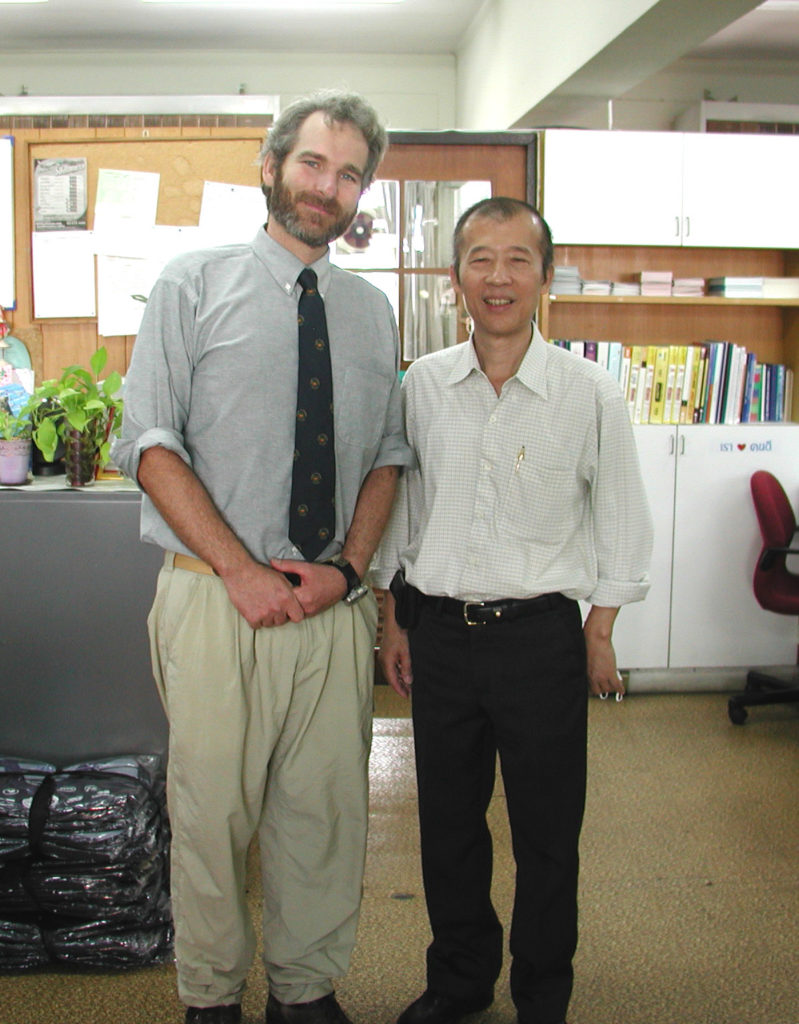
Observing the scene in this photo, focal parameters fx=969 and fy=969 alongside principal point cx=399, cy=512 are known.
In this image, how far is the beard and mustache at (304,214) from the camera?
163 cm

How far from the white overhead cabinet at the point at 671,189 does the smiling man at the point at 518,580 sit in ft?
7.95

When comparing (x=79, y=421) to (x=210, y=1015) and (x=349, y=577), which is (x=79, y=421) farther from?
(x=210, y=1015)

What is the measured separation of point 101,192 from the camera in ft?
10.3

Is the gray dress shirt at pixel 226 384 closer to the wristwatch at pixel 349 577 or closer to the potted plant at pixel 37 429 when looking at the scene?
the wristwatch at pixel 349 577

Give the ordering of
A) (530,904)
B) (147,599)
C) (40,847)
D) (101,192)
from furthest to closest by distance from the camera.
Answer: (101,192) < (147,599) < (40,847) < (530,904)

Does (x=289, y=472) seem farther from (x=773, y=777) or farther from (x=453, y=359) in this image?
(x=773, y=777)

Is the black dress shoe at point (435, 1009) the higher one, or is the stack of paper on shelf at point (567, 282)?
the stack of paper on shelf at point (567, 282)

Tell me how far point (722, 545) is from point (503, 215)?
2.79 metres

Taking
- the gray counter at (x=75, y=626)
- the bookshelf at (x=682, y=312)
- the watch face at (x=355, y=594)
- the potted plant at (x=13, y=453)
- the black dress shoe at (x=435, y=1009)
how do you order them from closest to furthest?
1. the watch face at (x=355, y=594)
2. the black dress shoe at (x=435, y=1009)
3. the gray counter at (x=75, y=626)
4. the potted plant at (x=13, y=453)
5. the bookshelf at (x=682, y=312)

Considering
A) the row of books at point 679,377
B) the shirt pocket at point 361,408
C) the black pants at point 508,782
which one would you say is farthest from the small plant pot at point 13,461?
the row of books at point 679,377

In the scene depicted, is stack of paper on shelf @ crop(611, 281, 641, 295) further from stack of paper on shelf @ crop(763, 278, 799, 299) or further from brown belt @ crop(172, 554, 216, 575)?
brown belt @ crop(172, 554, 216, 575)

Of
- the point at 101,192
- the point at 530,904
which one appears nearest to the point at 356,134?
the point at 530,904

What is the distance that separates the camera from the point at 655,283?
13.5 feet

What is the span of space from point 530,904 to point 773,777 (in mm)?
1764
